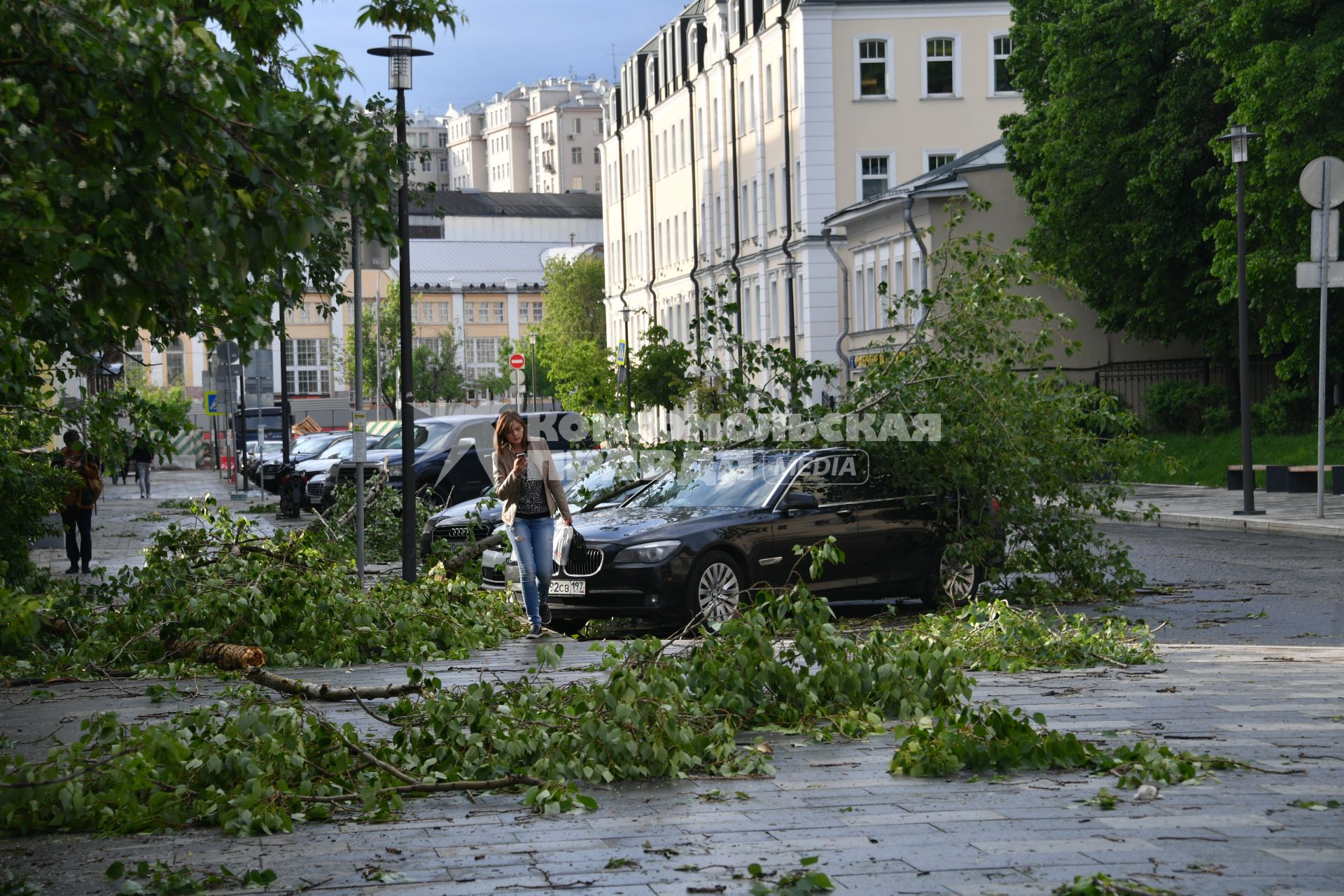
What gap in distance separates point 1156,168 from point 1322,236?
15213 millimetres

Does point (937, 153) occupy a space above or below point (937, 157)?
above

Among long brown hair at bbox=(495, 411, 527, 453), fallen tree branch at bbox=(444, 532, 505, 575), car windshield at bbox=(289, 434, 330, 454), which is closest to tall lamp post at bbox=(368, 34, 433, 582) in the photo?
fallen tree branch at bbox=(444, 532, 505, 575)

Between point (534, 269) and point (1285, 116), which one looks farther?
point (534, 269)

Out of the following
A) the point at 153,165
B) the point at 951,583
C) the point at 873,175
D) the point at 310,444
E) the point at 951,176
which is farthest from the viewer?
the point at 873,175

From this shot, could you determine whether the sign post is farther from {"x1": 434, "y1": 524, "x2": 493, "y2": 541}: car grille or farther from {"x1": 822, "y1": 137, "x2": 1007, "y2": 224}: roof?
{"x1": 822, "y1": 137, "x2": 1007, "y2": 224}: roof

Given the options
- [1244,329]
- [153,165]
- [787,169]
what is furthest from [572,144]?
[153,165]

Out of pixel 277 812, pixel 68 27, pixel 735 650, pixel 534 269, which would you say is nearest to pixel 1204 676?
pixel 735 650

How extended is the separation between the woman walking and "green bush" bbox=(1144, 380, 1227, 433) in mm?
30005

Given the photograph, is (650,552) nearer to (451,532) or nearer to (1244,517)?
(451,532)

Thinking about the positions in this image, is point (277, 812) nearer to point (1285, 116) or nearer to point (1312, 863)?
point (1312, 863)

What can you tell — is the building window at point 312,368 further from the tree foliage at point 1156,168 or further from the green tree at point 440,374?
the tree foliage at point 1156,168

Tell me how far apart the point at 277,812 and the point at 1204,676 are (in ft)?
19.4

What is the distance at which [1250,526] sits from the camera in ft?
80.7

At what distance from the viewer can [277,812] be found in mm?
6344
